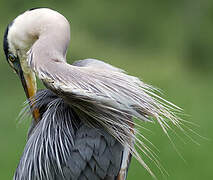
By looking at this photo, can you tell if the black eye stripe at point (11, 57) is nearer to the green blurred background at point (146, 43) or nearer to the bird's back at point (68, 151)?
the bird's back at point (68, 151)

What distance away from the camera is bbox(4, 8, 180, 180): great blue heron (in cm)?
292

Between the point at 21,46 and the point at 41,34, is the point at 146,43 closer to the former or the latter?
the point at 21,46

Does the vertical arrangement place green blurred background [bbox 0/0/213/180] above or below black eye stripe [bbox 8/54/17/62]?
below

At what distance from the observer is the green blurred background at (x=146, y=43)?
8492 mm

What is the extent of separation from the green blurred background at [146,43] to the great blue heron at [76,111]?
158 inches

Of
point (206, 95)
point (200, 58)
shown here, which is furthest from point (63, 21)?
point (200, 58)

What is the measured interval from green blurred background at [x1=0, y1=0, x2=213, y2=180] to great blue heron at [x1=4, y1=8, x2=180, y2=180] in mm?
4005

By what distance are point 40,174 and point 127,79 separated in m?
0.61

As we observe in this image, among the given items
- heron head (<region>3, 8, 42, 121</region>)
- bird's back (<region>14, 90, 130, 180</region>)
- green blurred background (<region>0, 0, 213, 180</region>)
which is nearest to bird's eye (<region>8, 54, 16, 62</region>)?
heron head (<region>3, 8, 42, 121</region>)

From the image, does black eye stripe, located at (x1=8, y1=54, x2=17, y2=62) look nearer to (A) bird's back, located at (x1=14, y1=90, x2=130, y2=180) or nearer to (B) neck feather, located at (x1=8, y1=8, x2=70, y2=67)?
(B) neck feather, located at (x1=8, y1=8, x2=70, y2=67)

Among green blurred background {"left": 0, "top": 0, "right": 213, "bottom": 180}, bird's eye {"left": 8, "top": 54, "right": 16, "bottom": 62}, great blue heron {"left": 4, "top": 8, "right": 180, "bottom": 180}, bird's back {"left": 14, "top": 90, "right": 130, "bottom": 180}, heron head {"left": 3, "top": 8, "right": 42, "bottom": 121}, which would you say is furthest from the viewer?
green blurred background {"left": 0, "top": 0, "right": 213, "bottom": 180}

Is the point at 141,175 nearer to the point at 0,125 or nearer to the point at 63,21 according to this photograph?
the point at 0,125

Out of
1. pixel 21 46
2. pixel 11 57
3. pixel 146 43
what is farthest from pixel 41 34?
pixel 146 43

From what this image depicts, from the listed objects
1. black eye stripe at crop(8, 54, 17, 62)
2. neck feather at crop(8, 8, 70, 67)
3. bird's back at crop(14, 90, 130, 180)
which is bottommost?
bird's back at crop(14, 90, 130, 180)
